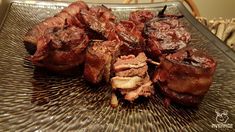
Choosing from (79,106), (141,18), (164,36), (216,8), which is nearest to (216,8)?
(216,8)

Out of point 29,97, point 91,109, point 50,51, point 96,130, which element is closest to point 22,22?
point 50,51

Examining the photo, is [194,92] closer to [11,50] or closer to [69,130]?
[69,130]

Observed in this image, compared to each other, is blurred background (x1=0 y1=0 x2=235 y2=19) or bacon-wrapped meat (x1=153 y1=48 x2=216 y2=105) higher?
blurred background (x1=0 y1=0 x2=235 y2=19)

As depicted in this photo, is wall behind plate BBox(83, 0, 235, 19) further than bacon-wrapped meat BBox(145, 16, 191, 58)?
Yes

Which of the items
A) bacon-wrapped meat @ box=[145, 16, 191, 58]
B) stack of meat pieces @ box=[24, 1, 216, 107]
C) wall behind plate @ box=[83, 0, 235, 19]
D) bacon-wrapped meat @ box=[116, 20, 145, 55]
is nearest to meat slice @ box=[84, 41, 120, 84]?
stack of meat pieces @ box=[24, 1, 216, 107]

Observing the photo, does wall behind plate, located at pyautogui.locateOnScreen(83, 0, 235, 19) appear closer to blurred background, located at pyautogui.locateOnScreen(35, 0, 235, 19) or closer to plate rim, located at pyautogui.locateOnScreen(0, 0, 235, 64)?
blurred background, located at pyautogui.locateOnScreen(35, 0, 235, 19)

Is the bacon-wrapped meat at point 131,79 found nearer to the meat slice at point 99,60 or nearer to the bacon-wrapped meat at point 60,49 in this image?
the meat slice at point 99,60
